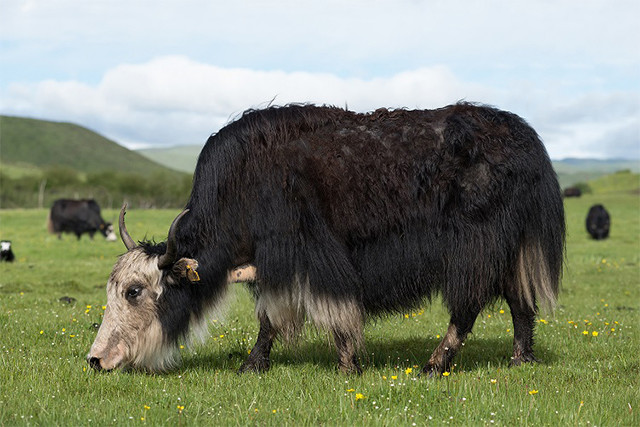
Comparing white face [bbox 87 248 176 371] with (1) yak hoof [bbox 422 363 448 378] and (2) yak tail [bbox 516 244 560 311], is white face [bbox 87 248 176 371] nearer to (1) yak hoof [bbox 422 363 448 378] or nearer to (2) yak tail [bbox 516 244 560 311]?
(1) yak hoof [bbox 422 363 448 378]

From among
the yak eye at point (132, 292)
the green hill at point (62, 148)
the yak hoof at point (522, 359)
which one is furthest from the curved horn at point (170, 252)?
the green hill at point (62, 148)

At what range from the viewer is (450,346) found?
6520 mm

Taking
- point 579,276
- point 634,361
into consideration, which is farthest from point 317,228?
point 579,276

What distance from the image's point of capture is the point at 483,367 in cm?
677

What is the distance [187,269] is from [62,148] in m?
158

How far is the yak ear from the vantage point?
6.35 m

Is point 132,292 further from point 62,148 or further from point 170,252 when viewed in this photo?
point 62,148

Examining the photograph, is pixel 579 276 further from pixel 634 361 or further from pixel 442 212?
pixel 442 212

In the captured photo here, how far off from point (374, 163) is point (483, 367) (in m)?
2.31

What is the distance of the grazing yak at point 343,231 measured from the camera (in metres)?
6.34

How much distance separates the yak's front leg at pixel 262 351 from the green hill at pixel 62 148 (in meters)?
141

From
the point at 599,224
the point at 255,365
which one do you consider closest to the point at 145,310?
the point at 255,365

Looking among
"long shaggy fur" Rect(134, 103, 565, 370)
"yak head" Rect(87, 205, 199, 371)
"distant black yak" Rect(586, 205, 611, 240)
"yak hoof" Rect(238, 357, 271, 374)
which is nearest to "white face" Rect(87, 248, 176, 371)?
"yak head" Rect(87, 205, 199, 371)

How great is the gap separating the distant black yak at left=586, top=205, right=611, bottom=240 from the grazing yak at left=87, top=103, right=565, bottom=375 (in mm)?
29727
